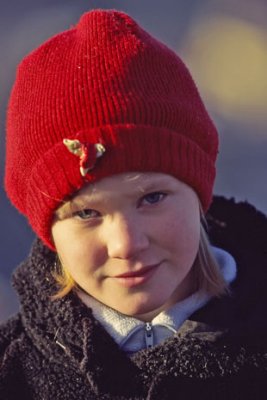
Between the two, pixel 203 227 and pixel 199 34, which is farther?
pixel 199 34

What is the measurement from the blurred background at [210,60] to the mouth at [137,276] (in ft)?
2.83

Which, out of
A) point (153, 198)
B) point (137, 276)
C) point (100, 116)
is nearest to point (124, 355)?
point (137, 276)

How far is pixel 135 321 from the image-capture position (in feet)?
4.55

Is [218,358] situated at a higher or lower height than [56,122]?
lower

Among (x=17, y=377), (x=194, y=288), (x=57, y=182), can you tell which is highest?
(x=57, y=182)

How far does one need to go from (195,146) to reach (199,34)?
130 cm

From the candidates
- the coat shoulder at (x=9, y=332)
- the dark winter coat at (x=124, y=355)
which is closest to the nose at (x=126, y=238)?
the dark winter coat at (x=124, y=355)

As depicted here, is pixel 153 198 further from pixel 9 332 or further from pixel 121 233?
pixel 9 332

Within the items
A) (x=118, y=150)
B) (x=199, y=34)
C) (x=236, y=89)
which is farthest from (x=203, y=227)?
(x=199, y=34)

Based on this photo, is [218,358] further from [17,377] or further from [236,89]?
[236,89]

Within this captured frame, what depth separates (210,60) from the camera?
97.3 inches

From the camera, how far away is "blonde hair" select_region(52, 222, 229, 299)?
1.42 meters

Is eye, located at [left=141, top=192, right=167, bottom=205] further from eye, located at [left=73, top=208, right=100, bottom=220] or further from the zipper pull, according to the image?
the zipper pull

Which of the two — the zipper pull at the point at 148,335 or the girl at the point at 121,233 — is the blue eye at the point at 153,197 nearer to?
the girl at the point at 121,233
